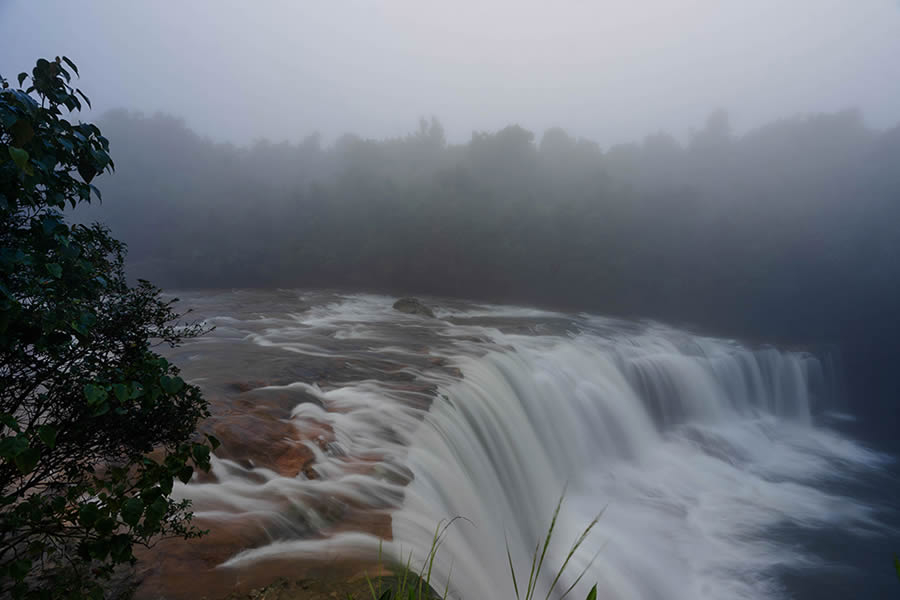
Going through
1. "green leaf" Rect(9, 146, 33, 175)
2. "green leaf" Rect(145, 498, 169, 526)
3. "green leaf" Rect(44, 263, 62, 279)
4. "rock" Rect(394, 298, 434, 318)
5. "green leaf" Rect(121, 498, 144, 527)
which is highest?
"green leaf" Rect(9, 146, 33, 175)

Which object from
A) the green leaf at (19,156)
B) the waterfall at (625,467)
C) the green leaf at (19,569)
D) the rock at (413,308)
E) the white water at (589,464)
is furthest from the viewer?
the rock at (413,308)

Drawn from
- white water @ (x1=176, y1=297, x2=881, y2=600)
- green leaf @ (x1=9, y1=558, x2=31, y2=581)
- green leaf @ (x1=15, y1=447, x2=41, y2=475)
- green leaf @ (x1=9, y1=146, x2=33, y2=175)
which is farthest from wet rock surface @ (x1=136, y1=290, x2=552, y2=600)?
green leaf @ (x1=9, y1=146, x2=33, y2=175)

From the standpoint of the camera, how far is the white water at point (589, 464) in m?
3.33

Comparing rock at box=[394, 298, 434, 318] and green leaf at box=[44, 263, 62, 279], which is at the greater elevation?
green leaf at box=[44, 263, 62, 279]

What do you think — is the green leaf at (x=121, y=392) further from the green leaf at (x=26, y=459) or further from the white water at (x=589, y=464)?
the white water at (x=589, y=464)

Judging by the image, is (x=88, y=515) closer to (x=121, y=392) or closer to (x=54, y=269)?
(x=121, y=392)

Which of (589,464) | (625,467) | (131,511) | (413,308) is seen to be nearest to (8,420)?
(131,511)

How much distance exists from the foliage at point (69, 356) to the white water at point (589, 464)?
125 cm

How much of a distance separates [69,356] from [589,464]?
6.96 m

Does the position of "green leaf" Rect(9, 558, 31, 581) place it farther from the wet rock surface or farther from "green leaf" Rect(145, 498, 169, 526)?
the wet rock surface

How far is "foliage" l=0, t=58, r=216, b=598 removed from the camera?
1171 millimetres

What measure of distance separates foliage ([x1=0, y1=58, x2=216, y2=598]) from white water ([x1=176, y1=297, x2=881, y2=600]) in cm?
125

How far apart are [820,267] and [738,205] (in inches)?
207

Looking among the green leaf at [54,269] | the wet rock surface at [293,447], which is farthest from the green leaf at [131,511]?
the wet rock surface at [293,447]
